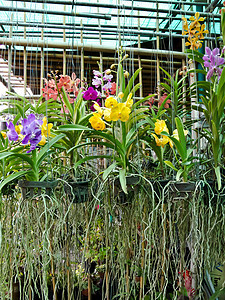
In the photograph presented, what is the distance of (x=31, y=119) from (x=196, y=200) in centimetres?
63

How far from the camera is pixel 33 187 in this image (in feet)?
2.69

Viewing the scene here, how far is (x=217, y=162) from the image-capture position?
2.85ft

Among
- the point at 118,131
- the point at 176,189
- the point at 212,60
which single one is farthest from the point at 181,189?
the point at 212,60

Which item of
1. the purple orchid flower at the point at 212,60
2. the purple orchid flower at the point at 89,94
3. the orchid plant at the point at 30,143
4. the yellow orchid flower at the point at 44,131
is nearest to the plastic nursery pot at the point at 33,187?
the orchid plant at the point at 30,143

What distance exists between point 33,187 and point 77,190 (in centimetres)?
15

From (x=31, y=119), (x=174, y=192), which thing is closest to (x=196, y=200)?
(x=174, y=192)

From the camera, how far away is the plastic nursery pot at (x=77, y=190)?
0.87m

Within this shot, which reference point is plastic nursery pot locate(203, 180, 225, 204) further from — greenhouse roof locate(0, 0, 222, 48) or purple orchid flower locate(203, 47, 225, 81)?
greenhouse roof locate(0, 0, 222, 48)

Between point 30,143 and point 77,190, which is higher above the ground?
point 30,143

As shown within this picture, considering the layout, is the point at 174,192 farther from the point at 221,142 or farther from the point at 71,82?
the point at 71,82

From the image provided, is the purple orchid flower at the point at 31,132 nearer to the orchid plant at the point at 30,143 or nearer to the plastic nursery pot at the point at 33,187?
the orchid plant at the point at 30,143

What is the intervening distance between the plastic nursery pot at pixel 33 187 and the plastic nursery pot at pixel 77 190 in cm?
5

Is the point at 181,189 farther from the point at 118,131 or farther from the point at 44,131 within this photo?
the point at 44,131

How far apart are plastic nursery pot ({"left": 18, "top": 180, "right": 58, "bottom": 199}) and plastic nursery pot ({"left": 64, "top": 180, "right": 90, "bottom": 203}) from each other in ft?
0.18
